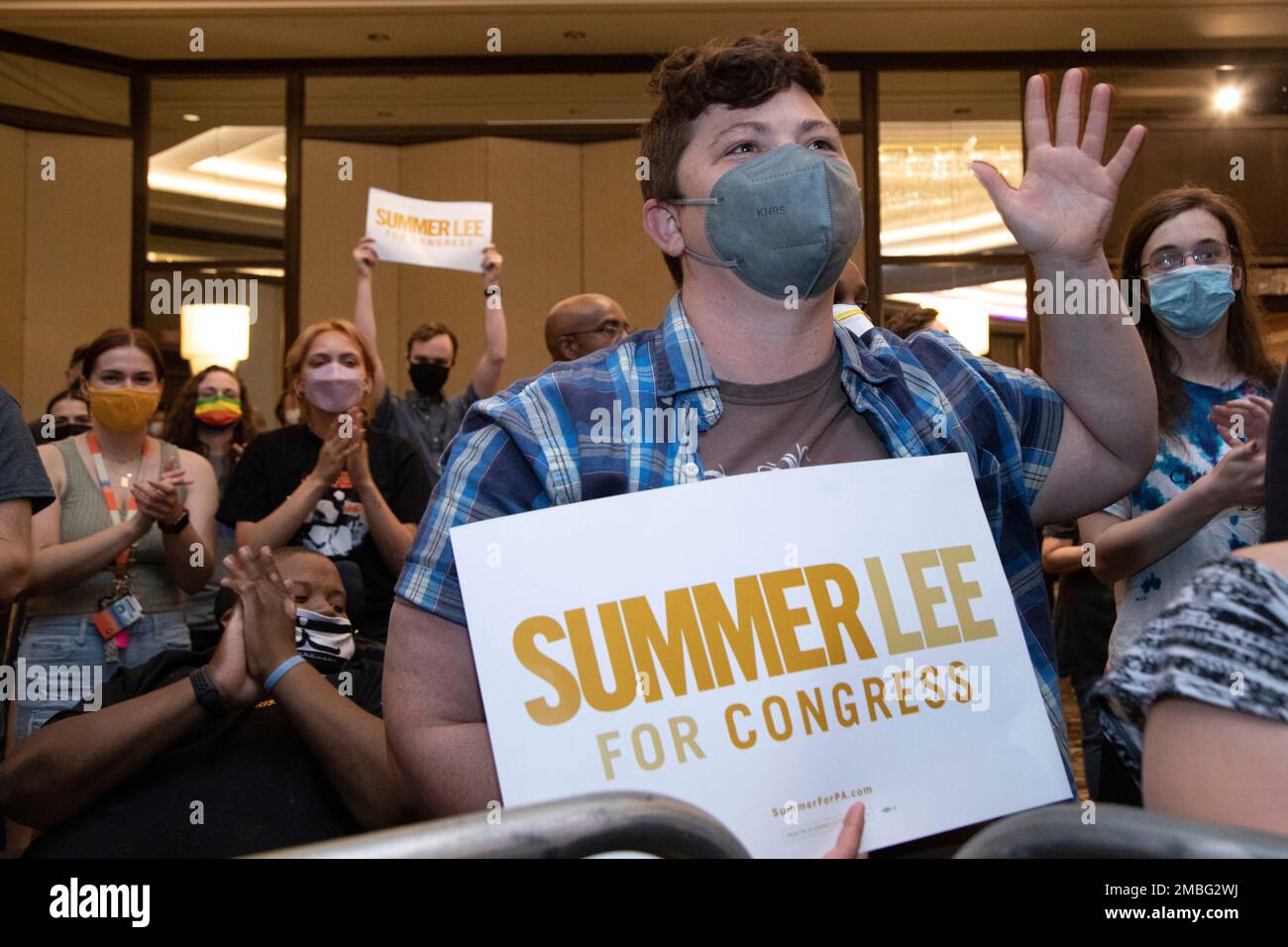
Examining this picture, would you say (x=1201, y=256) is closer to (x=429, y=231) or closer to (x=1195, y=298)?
(x=1195, y=298)

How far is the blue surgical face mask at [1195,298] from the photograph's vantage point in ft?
8.90

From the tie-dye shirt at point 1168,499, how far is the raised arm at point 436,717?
1.55 metres

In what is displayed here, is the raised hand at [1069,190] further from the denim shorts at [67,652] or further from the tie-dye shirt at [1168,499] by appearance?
the denim shorts at [67,652]

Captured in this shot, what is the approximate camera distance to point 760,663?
4.94 ft

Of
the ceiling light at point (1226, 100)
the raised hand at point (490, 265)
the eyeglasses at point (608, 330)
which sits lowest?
the eyeglasses at point (608, 330)

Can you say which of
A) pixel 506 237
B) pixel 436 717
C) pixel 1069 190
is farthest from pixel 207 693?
pixel 506 237

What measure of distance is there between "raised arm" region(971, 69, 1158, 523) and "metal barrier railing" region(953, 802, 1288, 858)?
0.98 m

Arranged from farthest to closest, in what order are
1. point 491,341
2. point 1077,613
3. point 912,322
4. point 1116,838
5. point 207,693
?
point 491,341 → point 912,322 → point 1077,613 → point 207,693 → point 1116,838

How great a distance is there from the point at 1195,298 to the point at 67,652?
118 inches

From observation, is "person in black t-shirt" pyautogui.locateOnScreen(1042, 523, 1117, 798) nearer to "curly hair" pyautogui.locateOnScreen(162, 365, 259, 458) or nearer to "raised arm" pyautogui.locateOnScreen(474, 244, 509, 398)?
"raised arm" pyautogui.locateOnScreen(474, 244, 509, 398)

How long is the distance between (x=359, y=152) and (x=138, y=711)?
22.7ft

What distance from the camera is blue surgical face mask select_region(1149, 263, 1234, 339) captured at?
2.71 meters

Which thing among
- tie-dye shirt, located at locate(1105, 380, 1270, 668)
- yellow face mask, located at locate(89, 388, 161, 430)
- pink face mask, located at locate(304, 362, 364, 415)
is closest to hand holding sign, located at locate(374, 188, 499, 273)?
pink face mask, located at locate(304, 362, 364, 415)

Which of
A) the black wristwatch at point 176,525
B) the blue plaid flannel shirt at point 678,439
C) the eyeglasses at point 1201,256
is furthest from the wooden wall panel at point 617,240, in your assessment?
the blue plaid flannel shirt at point 678,439
